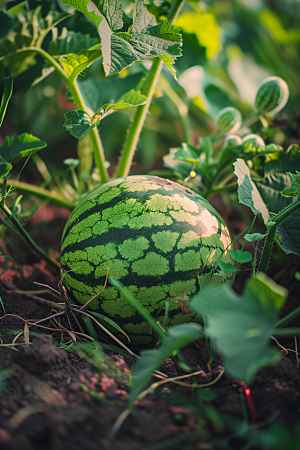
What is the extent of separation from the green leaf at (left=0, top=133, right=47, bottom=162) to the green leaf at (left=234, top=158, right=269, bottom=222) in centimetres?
77

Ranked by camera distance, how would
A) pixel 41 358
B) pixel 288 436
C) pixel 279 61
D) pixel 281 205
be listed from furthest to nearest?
pixel 279 61, pixel 281 205, pixel 41 358, pixel 288 436

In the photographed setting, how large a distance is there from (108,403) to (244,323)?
1.22 feet

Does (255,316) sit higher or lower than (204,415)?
higher

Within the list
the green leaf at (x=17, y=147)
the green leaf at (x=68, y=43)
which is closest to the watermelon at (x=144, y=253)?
the green leaf at (x=17, y=147)

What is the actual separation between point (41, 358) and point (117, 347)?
0.33 meters

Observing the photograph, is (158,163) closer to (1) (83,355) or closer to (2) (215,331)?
(1) (83,355)

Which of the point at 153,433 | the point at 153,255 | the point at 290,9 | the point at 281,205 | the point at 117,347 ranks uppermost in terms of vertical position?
the point at 290,9

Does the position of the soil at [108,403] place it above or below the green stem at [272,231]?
below

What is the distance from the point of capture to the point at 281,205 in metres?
1.34

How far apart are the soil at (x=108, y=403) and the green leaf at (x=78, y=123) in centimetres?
68

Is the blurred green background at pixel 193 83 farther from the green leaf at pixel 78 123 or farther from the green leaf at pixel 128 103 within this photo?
the green leaf at pixel 78 123

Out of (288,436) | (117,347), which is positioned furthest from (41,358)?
(288,436)

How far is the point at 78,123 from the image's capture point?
113 centimetres

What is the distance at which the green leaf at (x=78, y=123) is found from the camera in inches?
42.8
